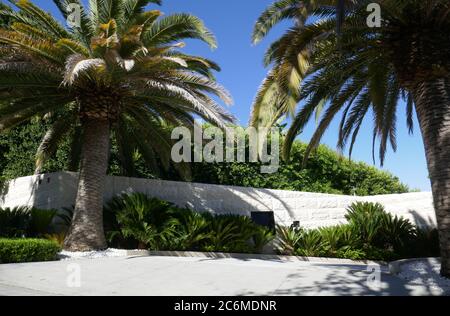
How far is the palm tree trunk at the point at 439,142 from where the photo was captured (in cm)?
722

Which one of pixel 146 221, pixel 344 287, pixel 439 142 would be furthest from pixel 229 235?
pixel 439 142

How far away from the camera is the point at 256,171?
1784 cm

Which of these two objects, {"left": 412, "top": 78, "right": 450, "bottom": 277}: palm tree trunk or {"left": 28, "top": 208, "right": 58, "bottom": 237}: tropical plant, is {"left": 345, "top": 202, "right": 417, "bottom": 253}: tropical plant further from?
{"left": 28, "top": 208, "right": 58, "bottom": 237}: tropical plant

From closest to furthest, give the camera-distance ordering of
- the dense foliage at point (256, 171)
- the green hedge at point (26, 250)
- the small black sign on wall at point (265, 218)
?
the green hedge at point (26, 250) → the small black sign on wall at point (265, 218) → the dense foliage at point (256, 171)

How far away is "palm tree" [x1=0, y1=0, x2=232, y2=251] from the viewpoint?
31.5 ft

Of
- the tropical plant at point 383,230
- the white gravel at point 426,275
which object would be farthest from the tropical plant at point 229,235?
the white gravel at point 426,275

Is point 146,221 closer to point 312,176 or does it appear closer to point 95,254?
point 95,254

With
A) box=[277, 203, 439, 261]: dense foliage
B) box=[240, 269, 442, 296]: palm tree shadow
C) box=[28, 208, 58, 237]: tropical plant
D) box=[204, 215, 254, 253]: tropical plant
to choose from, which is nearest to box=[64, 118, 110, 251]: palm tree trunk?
box=[28, 208, 58, 237]: tropical plant

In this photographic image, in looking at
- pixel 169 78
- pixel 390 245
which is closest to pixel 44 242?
pixel 169 78

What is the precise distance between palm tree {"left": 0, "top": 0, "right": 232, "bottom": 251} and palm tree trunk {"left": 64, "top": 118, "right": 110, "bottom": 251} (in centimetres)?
3

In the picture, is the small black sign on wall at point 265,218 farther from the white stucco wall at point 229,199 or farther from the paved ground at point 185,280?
the paved ground at point 185,280

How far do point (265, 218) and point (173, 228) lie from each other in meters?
4.86

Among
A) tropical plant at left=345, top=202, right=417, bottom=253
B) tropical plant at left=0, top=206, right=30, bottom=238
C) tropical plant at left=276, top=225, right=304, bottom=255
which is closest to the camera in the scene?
tropical plant at left=0, top=206, right=30, bottom=238

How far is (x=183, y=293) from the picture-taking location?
590cm
